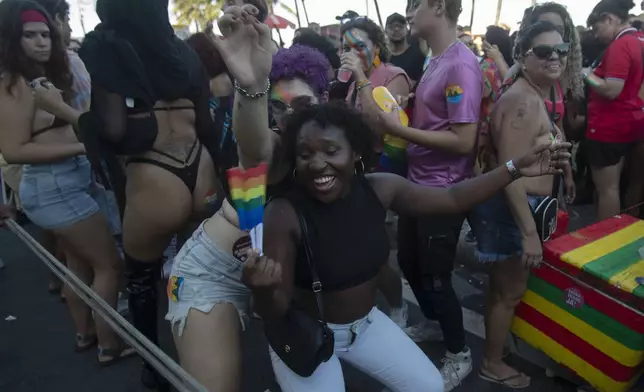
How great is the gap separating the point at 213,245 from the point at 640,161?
3.90 m

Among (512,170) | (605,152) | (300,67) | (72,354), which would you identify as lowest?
(72,354)

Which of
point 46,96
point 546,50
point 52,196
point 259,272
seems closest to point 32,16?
point 46,96

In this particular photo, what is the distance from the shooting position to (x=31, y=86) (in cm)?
275

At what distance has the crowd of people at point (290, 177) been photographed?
1749 millimetres

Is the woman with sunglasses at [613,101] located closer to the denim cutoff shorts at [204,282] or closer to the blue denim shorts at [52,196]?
the denim cutoff shorts at [204,282]

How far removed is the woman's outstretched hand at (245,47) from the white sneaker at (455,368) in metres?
1.89

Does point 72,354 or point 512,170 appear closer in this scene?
point 512,170

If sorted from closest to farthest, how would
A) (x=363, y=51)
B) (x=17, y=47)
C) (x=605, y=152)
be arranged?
(x=17, y=47)
(x=363, y=51)
(x=605, y=152)

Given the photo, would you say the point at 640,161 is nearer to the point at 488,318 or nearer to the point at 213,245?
the point at 488,318

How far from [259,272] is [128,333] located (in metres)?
1.00

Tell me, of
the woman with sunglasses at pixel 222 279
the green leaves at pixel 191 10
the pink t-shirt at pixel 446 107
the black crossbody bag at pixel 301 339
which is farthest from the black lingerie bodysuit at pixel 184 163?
the green leaves at pixel 191 10

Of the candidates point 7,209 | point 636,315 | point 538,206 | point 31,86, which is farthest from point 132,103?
point 636,315

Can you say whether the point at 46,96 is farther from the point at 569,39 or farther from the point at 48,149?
the point at 569,39

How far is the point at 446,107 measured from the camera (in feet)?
8.11
